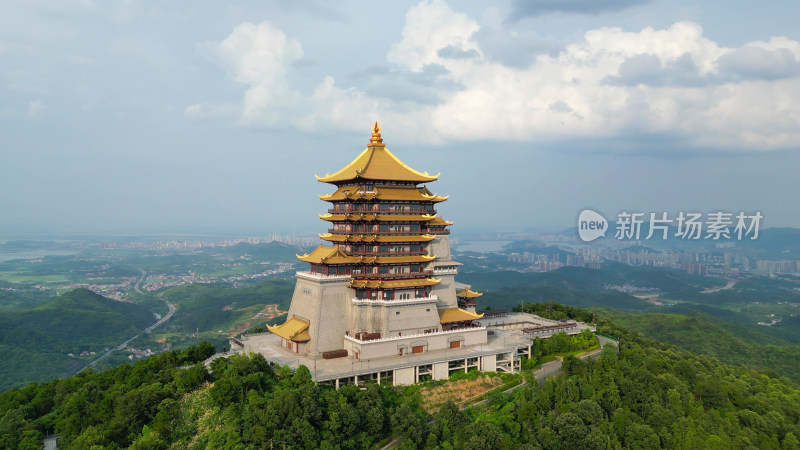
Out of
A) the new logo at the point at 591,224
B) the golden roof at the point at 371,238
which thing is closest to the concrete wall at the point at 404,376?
the golden roof at the point at 371,238

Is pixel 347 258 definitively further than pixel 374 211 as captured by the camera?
No

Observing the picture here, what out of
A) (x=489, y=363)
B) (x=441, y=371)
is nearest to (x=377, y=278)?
(x=441, y=371)

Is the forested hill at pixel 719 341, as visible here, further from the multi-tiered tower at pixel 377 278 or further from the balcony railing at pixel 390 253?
the balcony railing at pixel 390 253

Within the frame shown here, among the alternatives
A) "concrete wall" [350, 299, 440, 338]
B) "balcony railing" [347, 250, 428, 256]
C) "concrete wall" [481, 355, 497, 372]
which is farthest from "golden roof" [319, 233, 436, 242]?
"concrete wall" [481, 355, 497, 372]

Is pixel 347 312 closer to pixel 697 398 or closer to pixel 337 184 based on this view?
pixel 337 184

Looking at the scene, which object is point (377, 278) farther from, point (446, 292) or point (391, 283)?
point (446, 292)

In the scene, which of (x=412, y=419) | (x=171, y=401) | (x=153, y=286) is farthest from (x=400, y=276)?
(x=153, y=286)
